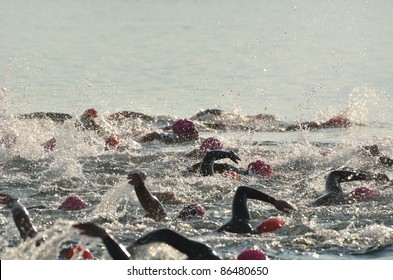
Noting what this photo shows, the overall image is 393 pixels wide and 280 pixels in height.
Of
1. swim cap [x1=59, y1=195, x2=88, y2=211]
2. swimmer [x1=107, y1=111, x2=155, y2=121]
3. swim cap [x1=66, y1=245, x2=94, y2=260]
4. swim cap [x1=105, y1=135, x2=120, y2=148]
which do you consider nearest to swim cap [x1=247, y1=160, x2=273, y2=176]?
swim cap [x1=105, y1=135, x2=120, y2=148]

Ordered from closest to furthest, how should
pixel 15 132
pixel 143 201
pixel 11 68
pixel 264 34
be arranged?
1. pixel 143 201
2. pixel 15 132
3. pixel 11 68
4. pixel 264 34

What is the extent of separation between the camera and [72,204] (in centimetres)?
1030

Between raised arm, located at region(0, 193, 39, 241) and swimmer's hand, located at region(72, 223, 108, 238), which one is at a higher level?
swimmer's hand, located at region(72, 223, 108, 238)

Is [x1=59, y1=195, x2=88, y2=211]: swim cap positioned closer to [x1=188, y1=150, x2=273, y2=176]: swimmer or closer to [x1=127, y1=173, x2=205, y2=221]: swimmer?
[x1=127, y1=173, x2=205, y2=221]: swimmer

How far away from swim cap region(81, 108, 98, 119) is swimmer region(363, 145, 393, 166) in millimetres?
4449

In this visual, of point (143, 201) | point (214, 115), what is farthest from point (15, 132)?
point (143, 201)

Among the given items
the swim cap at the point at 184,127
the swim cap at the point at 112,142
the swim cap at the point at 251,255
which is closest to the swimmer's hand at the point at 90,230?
the swim cap at the point at 251,255

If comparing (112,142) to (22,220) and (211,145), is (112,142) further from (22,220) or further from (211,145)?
(22,220)

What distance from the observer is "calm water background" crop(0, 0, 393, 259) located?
9.72 m

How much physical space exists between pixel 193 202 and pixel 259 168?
1.90 meters

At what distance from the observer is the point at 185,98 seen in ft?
59.8

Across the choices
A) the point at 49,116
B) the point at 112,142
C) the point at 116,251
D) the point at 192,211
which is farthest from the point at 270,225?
the point at 49,116

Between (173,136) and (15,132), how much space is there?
217 cm
